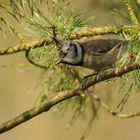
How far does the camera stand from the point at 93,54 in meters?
1.70

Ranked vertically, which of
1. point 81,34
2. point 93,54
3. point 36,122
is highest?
point 81,34

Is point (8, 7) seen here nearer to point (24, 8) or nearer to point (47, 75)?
point (24, 8)

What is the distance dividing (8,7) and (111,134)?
207cm

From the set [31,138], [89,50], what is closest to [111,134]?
[31,138]

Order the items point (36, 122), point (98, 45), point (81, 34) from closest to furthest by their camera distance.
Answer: point (81, 34) → point (98, 45) → point (36, 122)

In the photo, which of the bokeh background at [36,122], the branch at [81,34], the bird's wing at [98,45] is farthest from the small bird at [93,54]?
the bokeh background at [36,122]

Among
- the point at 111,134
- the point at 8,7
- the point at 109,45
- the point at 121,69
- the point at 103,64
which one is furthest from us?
the point at 111,134

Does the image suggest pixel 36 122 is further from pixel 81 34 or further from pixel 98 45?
pixel 81 34

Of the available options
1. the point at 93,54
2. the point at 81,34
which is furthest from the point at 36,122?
the point at 81,34

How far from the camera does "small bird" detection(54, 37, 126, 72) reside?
4.86 feet

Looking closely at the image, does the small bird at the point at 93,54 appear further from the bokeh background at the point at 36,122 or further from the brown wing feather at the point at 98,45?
the bokeh background at the point at 36,122

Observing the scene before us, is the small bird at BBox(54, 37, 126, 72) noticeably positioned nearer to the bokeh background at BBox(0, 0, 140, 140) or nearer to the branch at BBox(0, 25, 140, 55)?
the branch at BBox(0, 25, 140, 55)

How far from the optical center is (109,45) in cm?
153

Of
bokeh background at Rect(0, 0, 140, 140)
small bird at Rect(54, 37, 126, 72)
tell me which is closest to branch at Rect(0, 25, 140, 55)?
small bird at Rect(54, 37, 126, 72)
